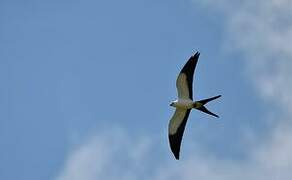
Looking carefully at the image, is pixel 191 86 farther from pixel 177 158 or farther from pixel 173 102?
pixel 177 158

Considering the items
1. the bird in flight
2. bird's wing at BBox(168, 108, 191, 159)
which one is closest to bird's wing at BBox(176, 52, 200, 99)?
the bird in flight

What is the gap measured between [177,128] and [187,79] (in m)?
3.20

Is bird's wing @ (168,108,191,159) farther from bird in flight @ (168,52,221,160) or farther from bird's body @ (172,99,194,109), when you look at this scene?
bird's body @ (172,99,194,109)

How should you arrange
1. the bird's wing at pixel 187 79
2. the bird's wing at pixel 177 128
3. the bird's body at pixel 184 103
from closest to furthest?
1. the bird's wing at pixel 187 79
2. the bird's body at pixel 184 103
3. the bird's wing at pixel 177 128

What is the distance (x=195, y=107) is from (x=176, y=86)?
147 cm

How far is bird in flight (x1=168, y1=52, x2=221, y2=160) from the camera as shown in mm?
37875

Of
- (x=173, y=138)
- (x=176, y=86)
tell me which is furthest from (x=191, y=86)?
(x=173, y=138)

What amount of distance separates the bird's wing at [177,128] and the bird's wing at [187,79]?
3.82 feet

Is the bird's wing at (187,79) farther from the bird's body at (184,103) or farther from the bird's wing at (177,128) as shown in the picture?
the bird's wing at (177,128)

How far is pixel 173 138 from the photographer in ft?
132

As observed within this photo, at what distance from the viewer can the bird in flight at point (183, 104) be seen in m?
37.9

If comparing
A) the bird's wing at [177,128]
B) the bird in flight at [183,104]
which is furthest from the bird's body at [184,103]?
the bird's wing at [177,128]

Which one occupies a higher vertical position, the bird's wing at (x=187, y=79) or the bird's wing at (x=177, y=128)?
the bird's wing at (x=187, y=79)

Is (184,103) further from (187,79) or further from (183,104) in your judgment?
(187,79)
